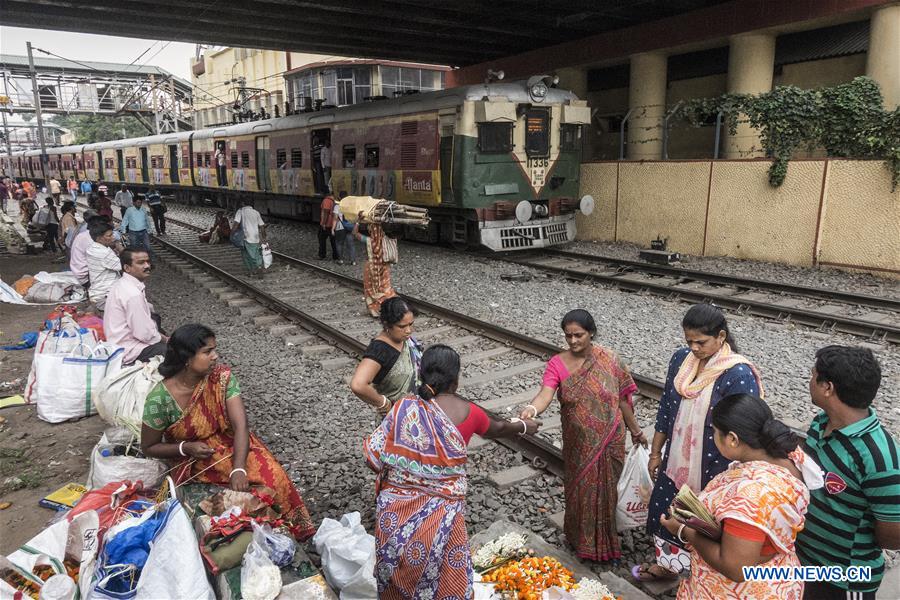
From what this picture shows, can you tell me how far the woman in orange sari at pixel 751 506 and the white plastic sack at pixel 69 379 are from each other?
190 inches

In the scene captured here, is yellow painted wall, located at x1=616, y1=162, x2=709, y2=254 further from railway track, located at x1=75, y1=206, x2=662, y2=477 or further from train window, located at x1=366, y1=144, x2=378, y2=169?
railway track, located at x1=75, y1=206, x2=662, y2=477

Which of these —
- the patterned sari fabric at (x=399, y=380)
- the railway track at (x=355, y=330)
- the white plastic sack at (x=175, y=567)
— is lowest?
the railway track at (x=355, y=330)

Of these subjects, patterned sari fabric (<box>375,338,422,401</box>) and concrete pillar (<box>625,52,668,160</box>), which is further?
concrete pillar (<box>625,52,668,160</box>)

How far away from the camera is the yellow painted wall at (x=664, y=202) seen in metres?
13.7

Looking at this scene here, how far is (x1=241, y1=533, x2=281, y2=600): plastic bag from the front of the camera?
2.62 m

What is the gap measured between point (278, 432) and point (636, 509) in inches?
128

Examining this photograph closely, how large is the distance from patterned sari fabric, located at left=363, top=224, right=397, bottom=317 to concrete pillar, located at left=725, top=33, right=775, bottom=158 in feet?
34.4

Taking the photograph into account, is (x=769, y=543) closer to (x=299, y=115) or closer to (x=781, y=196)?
(x=781, y=196)

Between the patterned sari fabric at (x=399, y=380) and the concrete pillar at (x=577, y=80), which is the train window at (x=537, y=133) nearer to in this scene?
the concrete pillar at (x=577, y=80)

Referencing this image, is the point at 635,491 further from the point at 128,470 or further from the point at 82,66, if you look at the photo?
the point at 82,66

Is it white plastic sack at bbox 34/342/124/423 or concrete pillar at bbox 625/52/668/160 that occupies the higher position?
concrete pillar at bbox 625/52/668/160

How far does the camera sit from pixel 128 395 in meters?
3.76

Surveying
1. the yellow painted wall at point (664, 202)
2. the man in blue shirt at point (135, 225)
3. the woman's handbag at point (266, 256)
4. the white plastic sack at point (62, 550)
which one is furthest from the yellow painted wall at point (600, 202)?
the white plastic sack at point (62, 550)

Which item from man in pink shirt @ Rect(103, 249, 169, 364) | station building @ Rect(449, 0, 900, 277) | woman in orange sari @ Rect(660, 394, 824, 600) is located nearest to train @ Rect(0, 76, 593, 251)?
station building @ Rect(449, 0, 900, 277)
